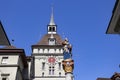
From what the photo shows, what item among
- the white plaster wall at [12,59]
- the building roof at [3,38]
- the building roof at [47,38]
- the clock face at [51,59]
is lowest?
the building roof at [3,38]

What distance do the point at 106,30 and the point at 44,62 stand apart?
53.7 meters

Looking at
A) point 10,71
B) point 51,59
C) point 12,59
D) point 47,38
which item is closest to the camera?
point 10,71

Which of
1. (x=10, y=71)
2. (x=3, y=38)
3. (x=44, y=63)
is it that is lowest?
(x=3, y=38)

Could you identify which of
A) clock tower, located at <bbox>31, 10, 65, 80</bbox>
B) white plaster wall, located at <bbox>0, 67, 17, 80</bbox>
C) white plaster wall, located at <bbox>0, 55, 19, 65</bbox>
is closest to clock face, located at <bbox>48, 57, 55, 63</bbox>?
clock tower, located at <bbox>31, 10, 65, 80</bbox>

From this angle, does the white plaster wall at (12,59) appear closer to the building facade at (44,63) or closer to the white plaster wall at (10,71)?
the white plaster wall at (10,71)

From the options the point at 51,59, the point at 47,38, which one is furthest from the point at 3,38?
the point at 47,38

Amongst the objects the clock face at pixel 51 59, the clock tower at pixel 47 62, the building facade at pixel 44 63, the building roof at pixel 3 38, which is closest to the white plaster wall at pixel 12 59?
the building facade at pixel 44 63

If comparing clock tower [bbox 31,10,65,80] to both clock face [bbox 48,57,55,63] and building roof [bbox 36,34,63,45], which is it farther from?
building roof [bbox 36,34,63,45]

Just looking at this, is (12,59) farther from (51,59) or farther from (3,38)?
(3,38)

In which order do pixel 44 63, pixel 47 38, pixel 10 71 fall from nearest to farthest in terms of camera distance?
pixel 10 71, pixel 44 63, pixel 47 38

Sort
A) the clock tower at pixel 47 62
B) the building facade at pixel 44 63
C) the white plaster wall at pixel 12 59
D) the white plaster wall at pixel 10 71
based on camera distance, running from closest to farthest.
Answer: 1. the white plaster wall at pixel 10 71
2. the white plaster wall at pixel 12 59
3. the building facade at pixel 44 63
4. the clock tower at pixel 47 62

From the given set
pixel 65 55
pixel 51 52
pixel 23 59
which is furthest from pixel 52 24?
pixel 65 55

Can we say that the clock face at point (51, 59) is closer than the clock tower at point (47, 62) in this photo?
No

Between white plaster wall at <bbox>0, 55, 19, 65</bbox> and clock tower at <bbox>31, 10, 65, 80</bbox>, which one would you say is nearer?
white plaster wall at <bbox>0, 55, 19, 65</bbox>
